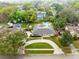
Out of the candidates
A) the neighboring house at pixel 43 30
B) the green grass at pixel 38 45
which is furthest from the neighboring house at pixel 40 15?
the green grass at pixel 38 45

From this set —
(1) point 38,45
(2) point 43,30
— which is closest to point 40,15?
(2) point 43,30

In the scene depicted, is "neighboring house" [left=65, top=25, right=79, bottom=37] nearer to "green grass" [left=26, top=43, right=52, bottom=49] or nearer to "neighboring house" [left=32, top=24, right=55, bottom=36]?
"neighboring house" [left=32, top=24, right=55, bottom=36]

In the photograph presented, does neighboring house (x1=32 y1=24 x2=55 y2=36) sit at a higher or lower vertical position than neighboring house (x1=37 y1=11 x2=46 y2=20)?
lower

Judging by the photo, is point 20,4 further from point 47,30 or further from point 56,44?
point 56,44

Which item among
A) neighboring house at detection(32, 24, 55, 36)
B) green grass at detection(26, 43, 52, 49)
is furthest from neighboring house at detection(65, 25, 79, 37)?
green grass at detection(26, 43, 52, 49)

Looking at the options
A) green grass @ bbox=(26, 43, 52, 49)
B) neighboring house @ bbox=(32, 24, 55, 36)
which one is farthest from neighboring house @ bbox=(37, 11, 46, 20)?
green grass @ bbox=(26, 43, 52, 49)

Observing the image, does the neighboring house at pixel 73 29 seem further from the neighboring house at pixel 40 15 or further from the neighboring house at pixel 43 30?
the neighboring house at pixel 40 15

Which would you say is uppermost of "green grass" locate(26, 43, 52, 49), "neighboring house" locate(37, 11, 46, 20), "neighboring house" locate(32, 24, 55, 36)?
"neighboring house" locate(37, 11, 46, 20)

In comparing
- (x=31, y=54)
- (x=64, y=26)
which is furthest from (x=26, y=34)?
(x=64, y=26)

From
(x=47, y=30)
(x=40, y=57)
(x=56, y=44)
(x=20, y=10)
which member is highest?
(x=20, y=10)
